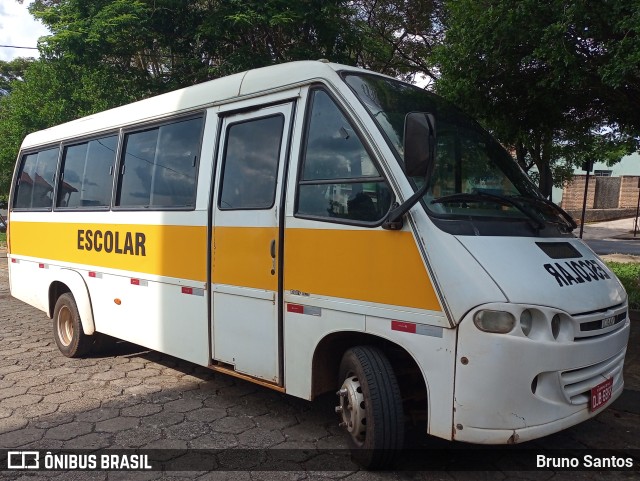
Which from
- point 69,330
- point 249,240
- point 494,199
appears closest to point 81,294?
point 69,330

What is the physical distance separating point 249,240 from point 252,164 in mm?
614

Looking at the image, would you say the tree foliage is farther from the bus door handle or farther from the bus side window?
the bus door handle

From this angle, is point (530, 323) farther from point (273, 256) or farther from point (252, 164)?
point (252, 164)

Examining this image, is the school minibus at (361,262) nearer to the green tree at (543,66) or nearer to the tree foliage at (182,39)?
the green tree at (543,66)

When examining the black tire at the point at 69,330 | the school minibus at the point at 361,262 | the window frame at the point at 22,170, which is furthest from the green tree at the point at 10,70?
the school minibus at the point at 361,262

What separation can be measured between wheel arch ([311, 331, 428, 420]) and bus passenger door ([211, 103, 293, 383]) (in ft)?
1.24

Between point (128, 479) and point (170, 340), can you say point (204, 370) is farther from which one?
point (128, 479)

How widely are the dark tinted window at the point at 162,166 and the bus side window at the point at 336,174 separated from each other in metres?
1.33

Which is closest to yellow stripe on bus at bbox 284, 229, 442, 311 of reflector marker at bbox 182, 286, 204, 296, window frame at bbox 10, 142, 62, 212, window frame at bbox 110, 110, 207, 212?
reflector marker at bbox 182, 286, 204, 296

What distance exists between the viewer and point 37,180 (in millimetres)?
7355

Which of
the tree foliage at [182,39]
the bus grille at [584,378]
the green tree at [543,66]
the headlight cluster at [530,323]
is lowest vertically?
the bus grille at [584,378]

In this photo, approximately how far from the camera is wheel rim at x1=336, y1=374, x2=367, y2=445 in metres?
3.64

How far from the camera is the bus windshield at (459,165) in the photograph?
3555mm

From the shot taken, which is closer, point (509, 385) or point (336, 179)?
point (509, 385)
